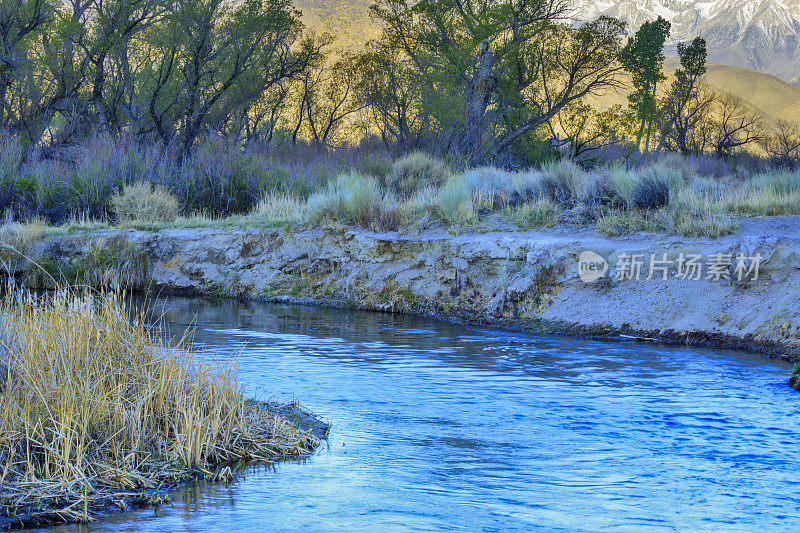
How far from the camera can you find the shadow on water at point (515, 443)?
196 inches

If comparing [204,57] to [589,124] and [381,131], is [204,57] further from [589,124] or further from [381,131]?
[589,124]

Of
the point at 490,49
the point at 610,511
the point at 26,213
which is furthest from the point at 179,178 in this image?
the point at 610,511

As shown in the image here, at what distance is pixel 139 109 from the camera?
29875 mm

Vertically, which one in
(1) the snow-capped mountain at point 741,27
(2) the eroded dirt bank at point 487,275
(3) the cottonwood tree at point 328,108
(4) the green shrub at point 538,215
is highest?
(1) the snow-capped mountain at point 741,27

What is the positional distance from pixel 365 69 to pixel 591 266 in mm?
23039

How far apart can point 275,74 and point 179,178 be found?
12.6 metres

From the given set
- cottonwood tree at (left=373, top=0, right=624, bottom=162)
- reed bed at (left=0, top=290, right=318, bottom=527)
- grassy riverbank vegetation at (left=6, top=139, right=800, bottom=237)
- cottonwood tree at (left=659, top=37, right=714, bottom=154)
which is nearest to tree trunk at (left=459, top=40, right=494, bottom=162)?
cottonwood tree at (left=373, top=0, right=624, bottom=162)

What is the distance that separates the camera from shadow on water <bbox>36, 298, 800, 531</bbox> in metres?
4.98

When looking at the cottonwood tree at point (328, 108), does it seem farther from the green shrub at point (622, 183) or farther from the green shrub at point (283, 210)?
the green shrub at point (622, 183)

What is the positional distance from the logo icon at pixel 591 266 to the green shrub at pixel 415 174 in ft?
23.6

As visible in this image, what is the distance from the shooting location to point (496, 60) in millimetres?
29219

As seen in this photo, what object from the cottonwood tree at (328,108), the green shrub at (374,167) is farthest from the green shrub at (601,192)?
the cottonwood tree at (328,108)

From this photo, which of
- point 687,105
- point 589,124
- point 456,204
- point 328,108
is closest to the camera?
point 456,204

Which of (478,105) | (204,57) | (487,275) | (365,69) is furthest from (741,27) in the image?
(487,275)
